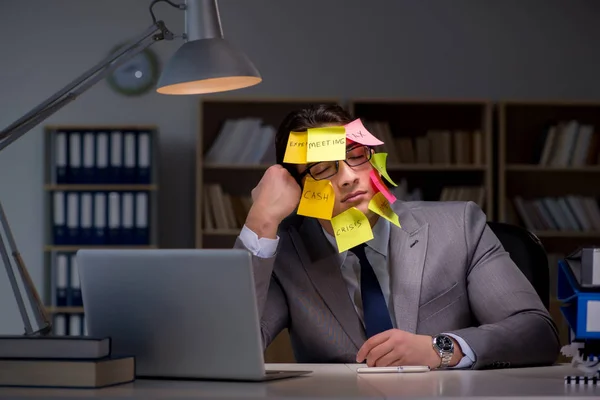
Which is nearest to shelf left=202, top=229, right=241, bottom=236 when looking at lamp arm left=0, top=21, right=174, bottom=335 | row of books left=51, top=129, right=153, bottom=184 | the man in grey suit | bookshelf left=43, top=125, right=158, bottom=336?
bookshelf left=43, top=125, right=158, bottom=336

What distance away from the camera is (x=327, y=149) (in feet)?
6.24

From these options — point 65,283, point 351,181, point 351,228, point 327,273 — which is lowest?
point 65,283

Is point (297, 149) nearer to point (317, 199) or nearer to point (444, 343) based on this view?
point (317, 199)

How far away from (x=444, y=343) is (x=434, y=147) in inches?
128

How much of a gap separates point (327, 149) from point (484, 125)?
3180mm

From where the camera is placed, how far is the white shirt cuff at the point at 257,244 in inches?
81.3

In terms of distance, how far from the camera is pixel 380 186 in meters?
2.06

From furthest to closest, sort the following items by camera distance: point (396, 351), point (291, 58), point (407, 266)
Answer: point (291, 58)
point (407, 266)
point (396, 351)

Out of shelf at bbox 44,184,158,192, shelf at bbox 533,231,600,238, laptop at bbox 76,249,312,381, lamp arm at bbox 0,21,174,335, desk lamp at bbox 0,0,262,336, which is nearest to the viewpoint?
laptop at bbox 76,249,312,381

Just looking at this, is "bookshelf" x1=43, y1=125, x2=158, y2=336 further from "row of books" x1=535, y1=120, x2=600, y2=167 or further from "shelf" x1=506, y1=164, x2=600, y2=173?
"row of books" x1=535, y1=120, x2=600, y2=167

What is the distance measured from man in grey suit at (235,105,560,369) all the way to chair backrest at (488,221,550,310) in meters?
0.10

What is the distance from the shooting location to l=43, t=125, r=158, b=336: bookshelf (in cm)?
478

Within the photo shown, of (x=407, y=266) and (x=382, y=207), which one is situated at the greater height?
(x=382, y=207)

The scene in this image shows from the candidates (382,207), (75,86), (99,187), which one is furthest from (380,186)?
(99,187)
